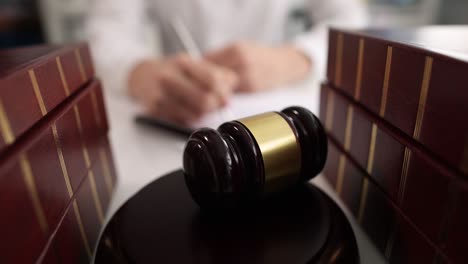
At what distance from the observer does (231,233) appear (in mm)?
191

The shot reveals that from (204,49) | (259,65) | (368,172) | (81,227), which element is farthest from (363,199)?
(204,49)

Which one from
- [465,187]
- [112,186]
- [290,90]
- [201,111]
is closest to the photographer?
[465,187]

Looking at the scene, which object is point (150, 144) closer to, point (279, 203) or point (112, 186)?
point (112, 186)

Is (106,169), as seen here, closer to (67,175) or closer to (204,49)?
(67,175)

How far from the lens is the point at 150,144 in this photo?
0.39 metres

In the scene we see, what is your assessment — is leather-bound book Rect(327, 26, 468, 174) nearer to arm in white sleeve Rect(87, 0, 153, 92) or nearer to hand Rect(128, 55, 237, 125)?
hand Rect(128, 55, 237, 125)

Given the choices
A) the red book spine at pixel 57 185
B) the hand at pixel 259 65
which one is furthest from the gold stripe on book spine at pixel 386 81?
the hand at pixel 259 65

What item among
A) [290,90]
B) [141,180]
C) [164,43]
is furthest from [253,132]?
[164,43]

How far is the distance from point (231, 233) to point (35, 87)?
0.12 m

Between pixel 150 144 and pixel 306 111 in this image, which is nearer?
pixel 306 111

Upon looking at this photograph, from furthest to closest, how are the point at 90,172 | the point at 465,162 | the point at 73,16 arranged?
the point at 73,16 → the point at 90,172 → the point at 465,162

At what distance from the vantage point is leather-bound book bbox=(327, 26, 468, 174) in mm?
148

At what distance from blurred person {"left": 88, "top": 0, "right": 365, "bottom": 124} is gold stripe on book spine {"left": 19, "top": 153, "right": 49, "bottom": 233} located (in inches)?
10.3

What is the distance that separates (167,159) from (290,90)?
290 mm
